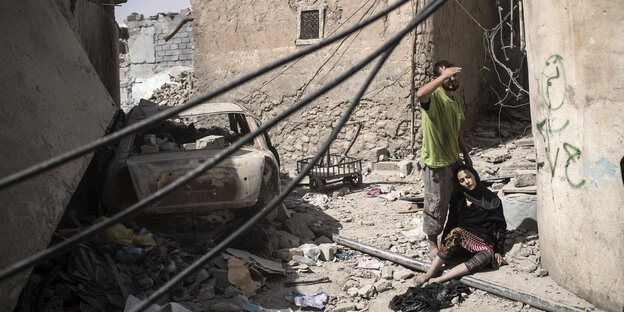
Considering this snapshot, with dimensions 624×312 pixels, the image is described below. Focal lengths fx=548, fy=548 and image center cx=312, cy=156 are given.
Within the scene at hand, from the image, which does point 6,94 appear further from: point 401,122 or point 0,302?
point 401,122

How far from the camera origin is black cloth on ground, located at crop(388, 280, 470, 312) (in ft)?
12.9

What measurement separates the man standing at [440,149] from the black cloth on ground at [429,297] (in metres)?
0.69

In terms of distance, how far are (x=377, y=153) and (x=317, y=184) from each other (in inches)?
73.9

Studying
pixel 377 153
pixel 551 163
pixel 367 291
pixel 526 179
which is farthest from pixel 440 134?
pixel 377 153

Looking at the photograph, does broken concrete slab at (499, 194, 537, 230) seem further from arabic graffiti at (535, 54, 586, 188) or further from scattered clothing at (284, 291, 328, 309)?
scattered clothing at (284, 291, 328, 309)

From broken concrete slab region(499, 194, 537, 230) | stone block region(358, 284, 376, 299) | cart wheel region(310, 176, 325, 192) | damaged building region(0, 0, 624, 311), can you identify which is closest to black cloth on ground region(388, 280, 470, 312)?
stone block region(358, 284, 376, 299)

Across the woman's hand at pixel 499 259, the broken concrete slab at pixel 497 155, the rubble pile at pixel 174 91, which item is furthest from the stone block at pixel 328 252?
the rubble pile at pixel 174 91

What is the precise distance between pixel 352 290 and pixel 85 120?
2.39 metres

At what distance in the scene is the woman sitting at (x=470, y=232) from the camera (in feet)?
14.4

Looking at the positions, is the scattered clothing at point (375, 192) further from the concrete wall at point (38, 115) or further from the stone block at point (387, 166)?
the concrete wall at point (38, 115)

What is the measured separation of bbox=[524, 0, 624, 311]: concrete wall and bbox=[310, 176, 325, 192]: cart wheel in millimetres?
4358

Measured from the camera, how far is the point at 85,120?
3.56m

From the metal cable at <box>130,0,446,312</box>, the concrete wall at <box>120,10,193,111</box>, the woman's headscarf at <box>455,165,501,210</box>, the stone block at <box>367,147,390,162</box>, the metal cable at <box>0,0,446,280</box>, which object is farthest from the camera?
the concrete wall at <box>120,10,193,111</box>

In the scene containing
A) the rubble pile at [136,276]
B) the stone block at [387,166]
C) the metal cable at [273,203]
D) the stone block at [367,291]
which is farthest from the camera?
the stone block at [387,166]
